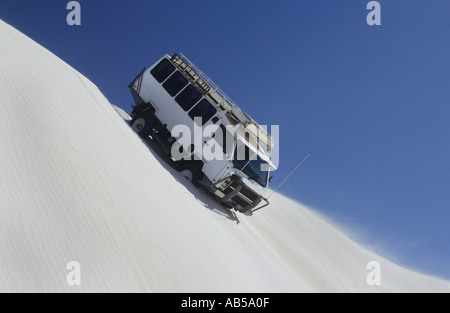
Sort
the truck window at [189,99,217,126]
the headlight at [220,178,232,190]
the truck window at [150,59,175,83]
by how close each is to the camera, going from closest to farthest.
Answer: the headlight at [220,178,232,190] < the truck window at [189,99,217,126] < the truck window at [150,59,175,83]

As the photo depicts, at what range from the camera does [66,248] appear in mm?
5336

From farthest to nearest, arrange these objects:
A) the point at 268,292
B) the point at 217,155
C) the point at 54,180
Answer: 1. the point at 217,155
2. the point at 268,292
3. the point at 54,180

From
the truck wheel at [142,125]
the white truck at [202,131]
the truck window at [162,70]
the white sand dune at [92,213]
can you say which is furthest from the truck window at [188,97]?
the white sand dune at [92,213]

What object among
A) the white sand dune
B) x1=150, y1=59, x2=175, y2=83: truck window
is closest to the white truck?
x1=150, y1=59, x2=175, y2=83: truck window

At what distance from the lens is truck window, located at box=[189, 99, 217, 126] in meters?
12.4

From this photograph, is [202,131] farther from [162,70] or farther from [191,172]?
[162,70]

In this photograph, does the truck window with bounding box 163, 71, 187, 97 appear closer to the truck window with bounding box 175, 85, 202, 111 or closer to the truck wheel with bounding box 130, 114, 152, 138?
the truck window with bounding box 175, 85, 202, 111

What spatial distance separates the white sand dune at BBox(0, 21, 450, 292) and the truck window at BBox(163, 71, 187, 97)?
3016 millimetres

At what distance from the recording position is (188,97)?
13.0 meters

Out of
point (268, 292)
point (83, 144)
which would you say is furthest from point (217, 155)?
point (268, 292)

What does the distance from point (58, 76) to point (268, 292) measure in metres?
7.54

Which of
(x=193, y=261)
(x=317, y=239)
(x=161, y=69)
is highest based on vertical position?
(x=161, y=69)

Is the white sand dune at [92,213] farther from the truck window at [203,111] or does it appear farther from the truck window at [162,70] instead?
the truck window at [162,70]

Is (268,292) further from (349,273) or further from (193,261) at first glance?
(349,273)
